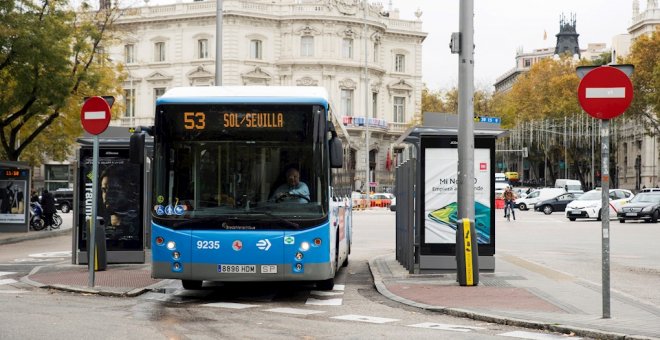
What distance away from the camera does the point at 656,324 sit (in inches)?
454

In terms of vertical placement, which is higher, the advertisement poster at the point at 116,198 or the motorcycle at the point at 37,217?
the advertisement poster at the point at 116,198

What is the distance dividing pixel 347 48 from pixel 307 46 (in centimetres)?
386

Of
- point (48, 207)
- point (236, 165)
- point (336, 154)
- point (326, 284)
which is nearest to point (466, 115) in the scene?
point (336, 154)

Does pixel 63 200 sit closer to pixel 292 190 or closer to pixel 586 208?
pixel 586 208

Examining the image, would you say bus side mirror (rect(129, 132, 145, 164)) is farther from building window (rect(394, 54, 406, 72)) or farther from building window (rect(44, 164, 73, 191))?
building window (rect(394, 54, 406, 72))

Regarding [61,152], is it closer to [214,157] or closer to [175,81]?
[175,81]

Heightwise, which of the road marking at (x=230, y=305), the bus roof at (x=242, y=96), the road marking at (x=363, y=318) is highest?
the bus roof at (x=242, y=96)

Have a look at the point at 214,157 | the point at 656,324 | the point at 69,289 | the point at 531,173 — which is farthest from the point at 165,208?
the point at 531,173

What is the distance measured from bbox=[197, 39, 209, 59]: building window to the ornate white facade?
0.30 feet

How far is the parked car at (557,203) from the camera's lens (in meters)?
64.1

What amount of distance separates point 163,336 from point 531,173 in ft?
441

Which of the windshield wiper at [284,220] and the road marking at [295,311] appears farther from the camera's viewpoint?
the windshield wiper at [284,220]

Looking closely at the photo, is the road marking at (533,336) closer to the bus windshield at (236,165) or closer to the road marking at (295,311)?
the road marking at (295,311)

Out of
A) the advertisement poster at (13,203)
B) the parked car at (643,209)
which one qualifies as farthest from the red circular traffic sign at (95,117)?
the parked car at (643,209)
